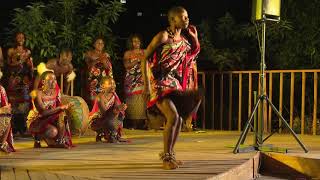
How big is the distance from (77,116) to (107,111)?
2.99 feet

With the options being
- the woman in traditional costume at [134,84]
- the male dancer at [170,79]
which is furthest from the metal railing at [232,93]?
the male dancer at [170,79]

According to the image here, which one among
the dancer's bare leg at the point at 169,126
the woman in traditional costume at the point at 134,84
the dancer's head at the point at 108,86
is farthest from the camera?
the woman in traditional costume at the point at 134,84

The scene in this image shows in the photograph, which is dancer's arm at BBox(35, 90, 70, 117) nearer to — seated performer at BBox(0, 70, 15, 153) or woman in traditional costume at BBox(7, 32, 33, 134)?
seated performer at BBox(0, 70, 15, 153)

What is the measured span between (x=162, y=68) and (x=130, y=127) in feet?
14.7

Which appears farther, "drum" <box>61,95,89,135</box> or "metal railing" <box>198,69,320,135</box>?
"metal railing" <box>198,69,320,135</box>

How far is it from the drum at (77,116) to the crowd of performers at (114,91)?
0.40 m

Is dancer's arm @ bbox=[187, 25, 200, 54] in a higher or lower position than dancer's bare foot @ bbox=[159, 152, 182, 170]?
higher

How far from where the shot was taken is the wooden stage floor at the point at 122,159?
4.73 metres

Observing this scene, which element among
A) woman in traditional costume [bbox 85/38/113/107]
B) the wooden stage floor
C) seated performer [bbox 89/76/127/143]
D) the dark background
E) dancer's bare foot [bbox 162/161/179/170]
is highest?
the dark background

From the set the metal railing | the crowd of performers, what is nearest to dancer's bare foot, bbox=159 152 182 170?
the crowd of performers

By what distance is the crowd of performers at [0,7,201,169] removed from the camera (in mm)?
4945

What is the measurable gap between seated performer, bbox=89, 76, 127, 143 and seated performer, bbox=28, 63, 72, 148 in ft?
1.95

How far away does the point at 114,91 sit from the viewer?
23.1ft

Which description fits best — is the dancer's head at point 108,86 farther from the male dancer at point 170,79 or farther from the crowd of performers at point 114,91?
the male dancer at point 170,79
